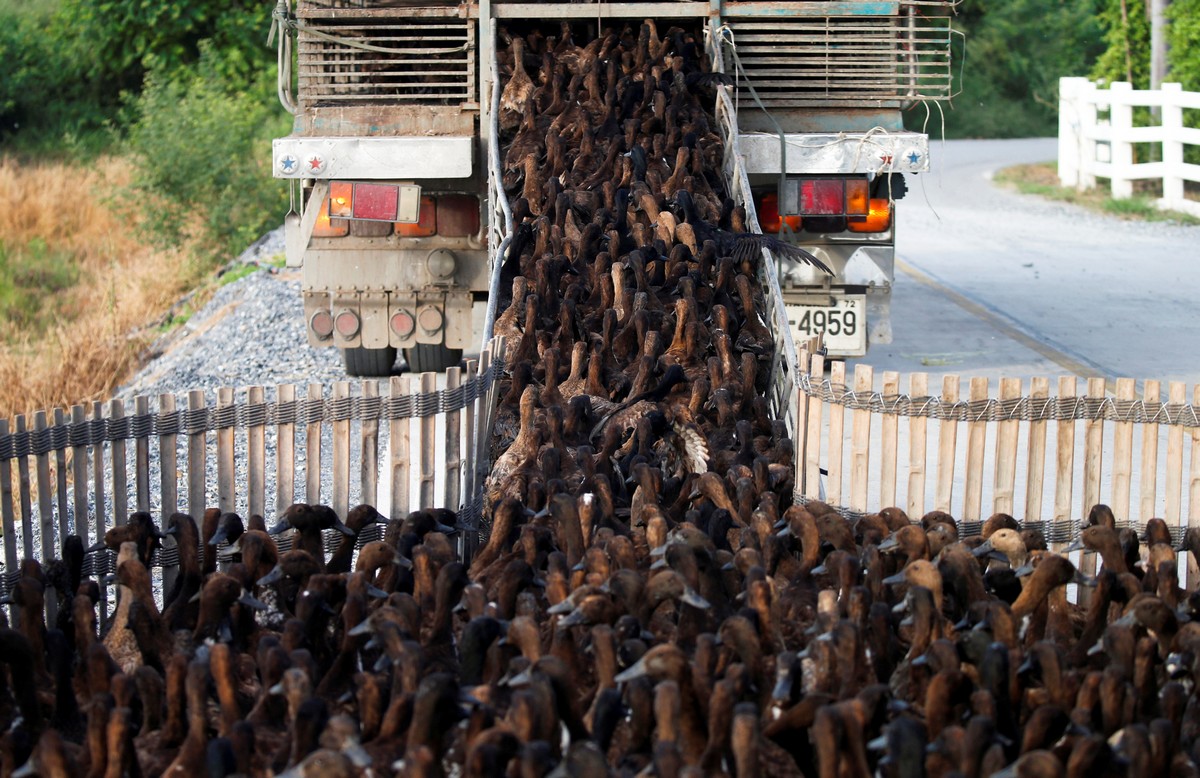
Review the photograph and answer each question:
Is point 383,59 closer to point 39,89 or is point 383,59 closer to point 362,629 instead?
point 362,629

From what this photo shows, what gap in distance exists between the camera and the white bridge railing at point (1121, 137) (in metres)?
22.3

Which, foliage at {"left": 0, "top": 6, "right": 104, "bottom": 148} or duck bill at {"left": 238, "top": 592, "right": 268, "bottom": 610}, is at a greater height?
foliage at {"left": 0, "top": 6, "right": 104, "bottom": 148}

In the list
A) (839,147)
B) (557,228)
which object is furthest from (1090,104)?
(557,228)

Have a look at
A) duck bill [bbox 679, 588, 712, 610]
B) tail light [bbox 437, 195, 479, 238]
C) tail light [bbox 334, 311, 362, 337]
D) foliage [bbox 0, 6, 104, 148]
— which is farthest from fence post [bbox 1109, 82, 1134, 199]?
duck bill [bbox 679, 588, 712, 610]

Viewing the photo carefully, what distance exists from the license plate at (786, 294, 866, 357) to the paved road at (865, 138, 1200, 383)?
1.06 metres

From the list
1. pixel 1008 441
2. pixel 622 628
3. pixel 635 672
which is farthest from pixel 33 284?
pixel 635 672

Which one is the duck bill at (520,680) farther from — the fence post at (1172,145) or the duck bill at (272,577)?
the fence post at (1172,145)

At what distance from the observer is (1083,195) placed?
2453 cm

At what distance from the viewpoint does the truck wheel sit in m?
10.4

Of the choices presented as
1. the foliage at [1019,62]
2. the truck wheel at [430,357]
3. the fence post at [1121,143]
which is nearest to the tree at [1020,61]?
the foliage at [1019,62]

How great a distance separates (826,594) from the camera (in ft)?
15.2

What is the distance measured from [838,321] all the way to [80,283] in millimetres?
11309

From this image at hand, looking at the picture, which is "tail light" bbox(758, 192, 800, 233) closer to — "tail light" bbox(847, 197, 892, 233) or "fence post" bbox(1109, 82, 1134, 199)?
"tail light" bbox(847, 197, 892, 233)

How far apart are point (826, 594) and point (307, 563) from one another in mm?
1681
